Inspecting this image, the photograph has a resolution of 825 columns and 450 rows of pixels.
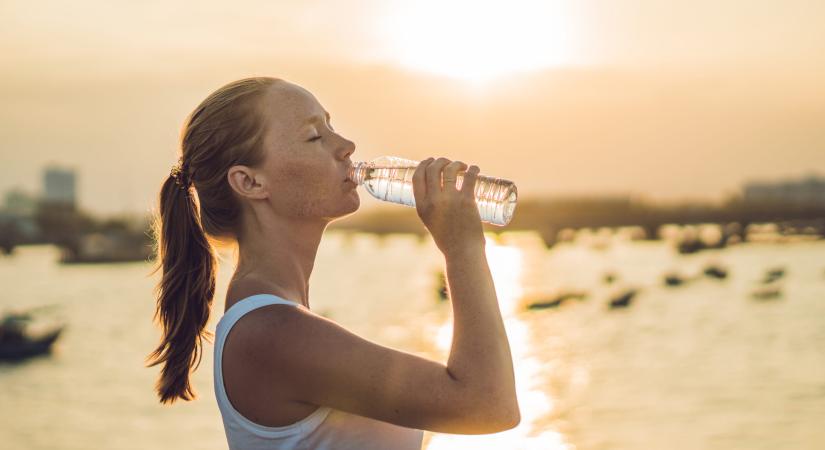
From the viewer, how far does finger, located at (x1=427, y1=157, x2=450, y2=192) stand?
5.98ft

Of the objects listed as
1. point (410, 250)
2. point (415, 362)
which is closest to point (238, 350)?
point (415, 362)

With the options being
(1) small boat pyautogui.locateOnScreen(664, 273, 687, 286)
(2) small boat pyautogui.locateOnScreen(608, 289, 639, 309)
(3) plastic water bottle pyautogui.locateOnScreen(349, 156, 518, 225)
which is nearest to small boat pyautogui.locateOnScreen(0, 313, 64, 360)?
(2) small boat pyautogui.locateOnScreen(608, 289, 639, 309)

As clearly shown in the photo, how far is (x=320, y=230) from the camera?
211 cm

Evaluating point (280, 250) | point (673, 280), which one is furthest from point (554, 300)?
point (280, 250)

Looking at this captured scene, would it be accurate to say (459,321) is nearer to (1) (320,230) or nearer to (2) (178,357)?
(1) (320,230)

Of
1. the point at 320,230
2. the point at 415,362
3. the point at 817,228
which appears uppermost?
the point at 817,228

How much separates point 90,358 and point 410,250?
465 ft

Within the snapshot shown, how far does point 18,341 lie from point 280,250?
42845mm

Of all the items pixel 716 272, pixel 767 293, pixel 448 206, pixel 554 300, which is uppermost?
pixel 716 272

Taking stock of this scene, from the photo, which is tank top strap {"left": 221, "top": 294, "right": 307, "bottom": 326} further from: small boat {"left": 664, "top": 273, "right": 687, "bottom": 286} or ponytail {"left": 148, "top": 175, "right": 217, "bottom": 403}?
small boat {"left": 664, "top": 273, "right": 687, "bottom": 286}

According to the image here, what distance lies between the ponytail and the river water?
275 centimetres

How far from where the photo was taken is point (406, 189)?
7.75 ft

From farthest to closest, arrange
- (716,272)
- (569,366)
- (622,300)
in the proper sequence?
1. (716,272)
2. (622,300)
3. (569,366)

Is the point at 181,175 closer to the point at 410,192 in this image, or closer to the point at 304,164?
the point at 304,164
